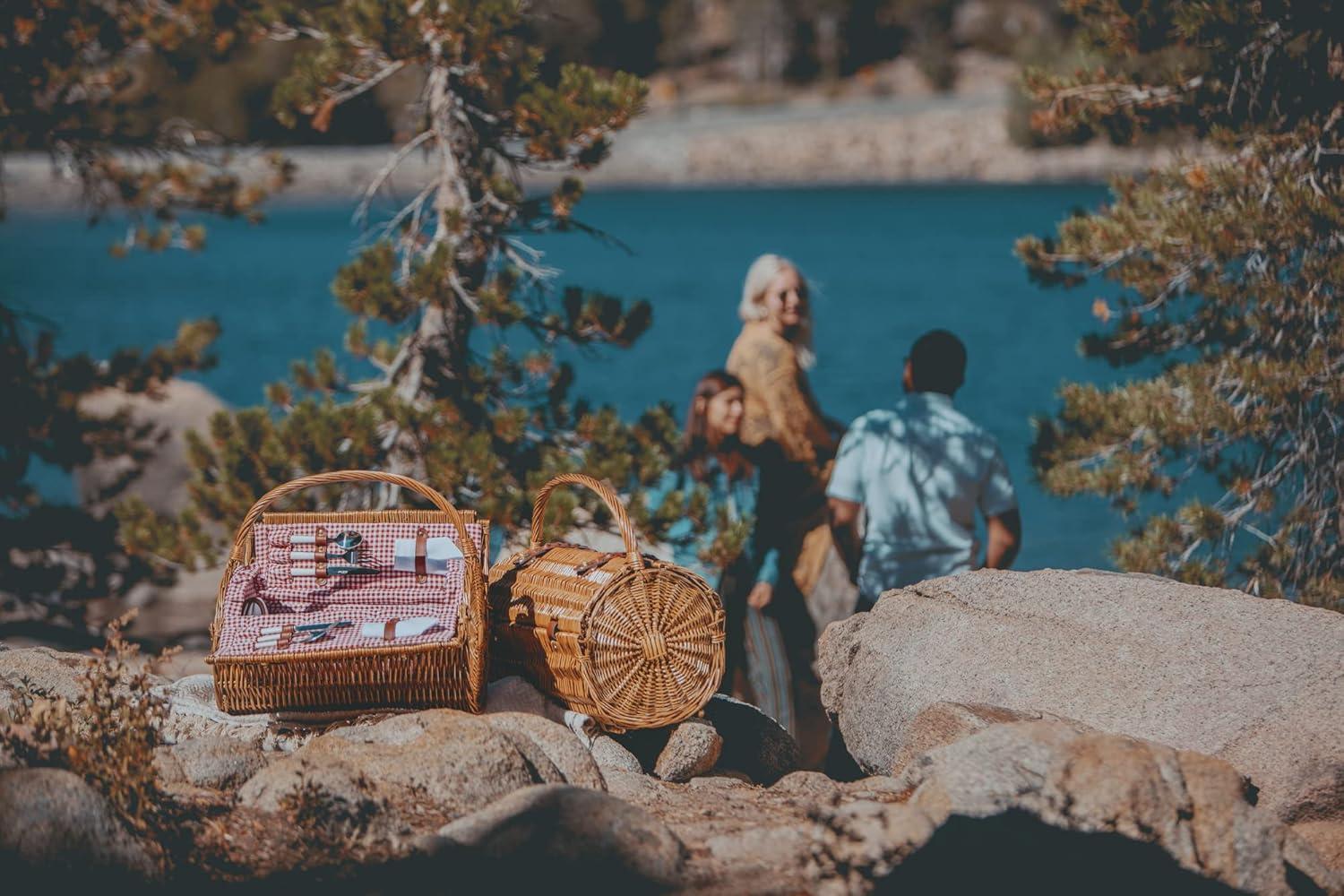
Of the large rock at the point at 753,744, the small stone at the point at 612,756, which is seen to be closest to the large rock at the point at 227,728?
the small stone at the point at 612,756

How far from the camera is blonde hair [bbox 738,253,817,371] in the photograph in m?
6.86

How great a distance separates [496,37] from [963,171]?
6077 cm

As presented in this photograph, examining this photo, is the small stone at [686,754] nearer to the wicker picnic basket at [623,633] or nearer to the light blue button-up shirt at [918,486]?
the wicker picnic basket at [623,633]

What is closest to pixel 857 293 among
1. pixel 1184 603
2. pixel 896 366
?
pixel 896 366

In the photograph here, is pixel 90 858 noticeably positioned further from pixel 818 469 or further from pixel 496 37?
pixel 496 37

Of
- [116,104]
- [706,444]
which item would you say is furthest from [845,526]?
[116,104]

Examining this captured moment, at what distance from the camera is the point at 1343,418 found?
688 cm

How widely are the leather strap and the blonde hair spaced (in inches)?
79.8

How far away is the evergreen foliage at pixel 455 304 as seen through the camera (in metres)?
7.03

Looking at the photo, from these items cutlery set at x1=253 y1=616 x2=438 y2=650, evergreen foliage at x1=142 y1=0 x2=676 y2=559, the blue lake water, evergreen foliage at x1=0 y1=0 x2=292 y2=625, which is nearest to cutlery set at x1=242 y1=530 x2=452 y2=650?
cutlery set at x1=253 y1=616 x2=438 y2=650

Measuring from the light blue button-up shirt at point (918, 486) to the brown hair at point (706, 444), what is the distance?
68cm

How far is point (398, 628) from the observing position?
16.6 ft

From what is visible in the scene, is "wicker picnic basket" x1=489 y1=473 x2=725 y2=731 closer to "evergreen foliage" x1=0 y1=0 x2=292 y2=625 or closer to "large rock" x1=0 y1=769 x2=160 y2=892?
"large rock" x1=0 y1=769 x2=160 y2=892

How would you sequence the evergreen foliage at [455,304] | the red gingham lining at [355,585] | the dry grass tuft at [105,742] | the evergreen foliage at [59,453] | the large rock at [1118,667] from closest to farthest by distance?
the dry grass tuft at [105,742] → the large rock at [1118,667] → the red gingham lining at [355,585] → the evergreen foliage at [455,304] → the evergreen foliage at [59,453]
